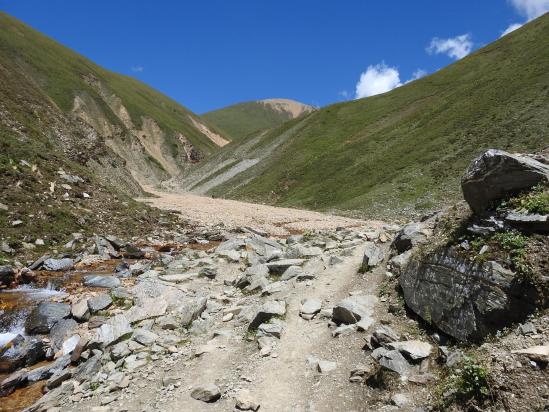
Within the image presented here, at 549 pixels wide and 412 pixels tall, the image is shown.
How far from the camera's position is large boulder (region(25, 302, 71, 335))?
1473 centimetres

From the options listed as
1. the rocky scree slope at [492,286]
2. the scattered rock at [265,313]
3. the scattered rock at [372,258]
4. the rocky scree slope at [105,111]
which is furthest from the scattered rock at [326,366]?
the rocky scree slope at [105,111]

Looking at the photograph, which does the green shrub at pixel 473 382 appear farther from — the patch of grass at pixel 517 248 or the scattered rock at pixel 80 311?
the scattered rock at pixel 80 311

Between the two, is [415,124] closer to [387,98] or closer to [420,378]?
[387,98]

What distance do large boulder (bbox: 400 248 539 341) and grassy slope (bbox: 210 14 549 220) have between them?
119ft

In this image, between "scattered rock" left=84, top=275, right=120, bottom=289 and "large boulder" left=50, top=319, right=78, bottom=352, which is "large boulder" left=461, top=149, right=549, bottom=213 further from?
"scattered rock" left=84, top=275, right=120, bottom=289

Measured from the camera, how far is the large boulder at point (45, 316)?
14734 mm

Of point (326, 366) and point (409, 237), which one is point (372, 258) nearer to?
point (409, 237)

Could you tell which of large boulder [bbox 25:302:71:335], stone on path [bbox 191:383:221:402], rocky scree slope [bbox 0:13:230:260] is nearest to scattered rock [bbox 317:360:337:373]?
stone on path [bbox 191:383:221:402]

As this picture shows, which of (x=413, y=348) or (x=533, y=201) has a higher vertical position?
(x=533, y=201)

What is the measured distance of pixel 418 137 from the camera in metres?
67.7

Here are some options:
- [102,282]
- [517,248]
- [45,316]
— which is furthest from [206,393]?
[102,282]

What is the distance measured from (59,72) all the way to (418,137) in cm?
11902

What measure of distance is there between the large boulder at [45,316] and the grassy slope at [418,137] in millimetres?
37952

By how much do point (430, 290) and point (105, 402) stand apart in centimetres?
876
